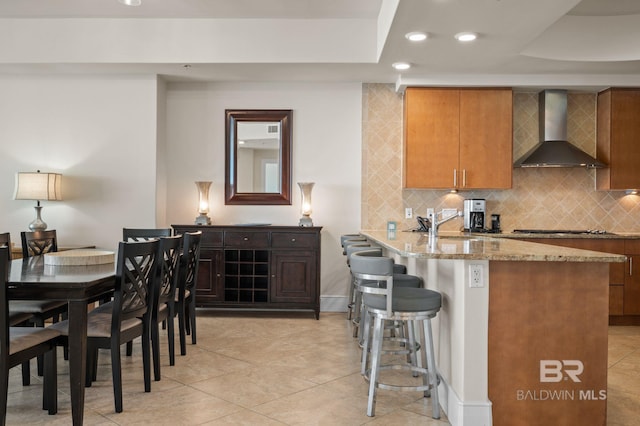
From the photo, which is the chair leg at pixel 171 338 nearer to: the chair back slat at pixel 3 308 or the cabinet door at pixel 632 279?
the chair back slat at pixel 3 308

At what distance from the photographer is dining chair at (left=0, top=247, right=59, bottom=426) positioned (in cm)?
250

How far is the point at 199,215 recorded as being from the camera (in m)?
5.88

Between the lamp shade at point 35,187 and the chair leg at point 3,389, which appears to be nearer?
the chair leg at point 3,389

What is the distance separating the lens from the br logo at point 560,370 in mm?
2662

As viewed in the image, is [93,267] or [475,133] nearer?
[93,267]

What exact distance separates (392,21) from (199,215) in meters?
3.06

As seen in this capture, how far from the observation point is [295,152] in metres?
5.98

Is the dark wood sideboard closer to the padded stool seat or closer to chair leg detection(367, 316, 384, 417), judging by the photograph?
the padded stool seat

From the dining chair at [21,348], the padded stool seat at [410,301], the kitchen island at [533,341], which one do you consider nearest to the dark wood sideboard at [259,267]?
the padded stool seat at [410,301]

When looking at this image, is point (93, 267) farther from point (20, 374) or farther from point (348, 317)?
point (348, 317)

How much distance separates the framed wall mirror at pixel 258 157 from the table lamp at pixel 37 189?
5.86 feet

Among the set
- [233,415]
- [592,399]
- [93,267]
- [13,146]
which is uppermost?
[13,146]

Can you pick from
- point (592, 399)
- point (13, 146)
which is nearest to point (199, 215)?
point (13, 146)

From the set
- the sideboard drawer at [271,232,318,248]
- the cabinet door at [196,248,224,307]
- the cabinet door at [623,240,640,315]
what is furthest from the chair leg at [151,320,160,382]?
the cabinet door at [623,240,640,315]
